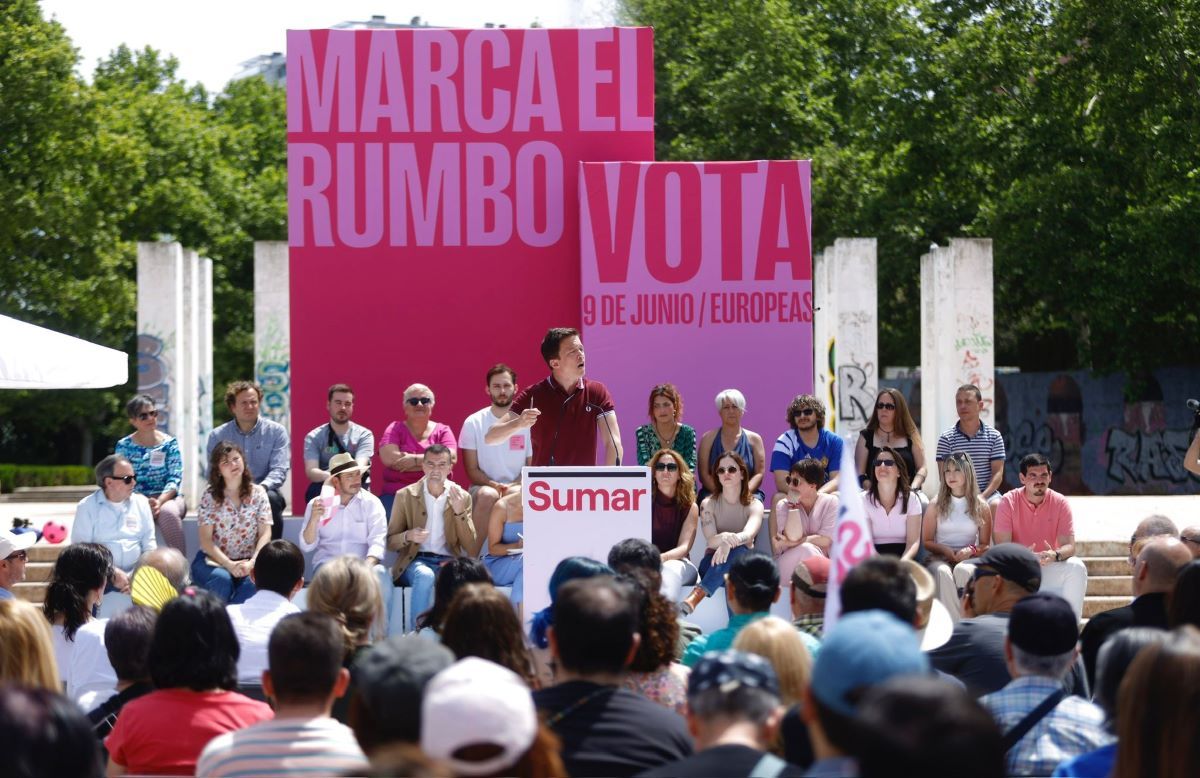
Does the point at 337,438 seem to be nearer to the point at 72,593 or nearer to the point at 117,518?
the point at 117,518

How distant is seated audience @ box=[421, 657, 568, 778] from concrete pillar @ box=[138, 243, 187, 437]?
51.5ft

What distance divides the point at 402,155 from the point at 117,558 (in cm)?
470

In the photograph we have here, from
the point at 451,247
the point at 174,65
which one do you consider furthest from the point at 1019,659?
the point at 174,65

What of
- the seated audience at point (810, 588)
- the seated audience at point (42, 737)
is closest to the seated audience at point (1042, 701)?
the seated audience at point (810, 588)

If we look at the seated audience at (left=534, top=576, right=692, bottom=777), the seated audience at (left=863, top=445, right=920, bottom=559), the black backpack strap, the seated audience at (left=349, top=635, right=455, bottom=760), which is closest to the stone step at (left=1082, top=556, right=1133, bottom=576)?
the seated audience at (left=863, top=445, right=920, bottom=559)

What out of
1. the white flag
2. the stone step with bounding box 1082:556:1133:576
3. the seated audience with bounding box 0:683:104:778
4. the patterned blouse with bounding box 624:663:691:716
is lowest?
the stone step with bounding box 1082:556:1133:576

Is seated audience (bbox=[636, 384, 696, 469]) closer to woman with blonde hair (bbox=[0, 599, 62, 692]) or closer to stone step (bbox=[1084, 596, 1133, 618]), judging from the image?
stone step (bbox=[1084, 596, 1133, 618])

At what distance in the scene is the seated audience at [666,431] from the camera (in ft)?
32.7

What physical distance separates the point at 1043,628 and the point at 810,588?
1.54 meters

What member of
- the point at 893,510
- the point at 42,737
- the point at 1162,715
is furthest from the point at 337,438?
the point at 1162,715

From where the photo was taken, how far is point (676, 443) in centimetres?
1002

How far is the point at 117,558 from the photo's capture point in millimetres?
9211

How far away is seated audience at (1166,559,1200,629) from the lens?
4625 mm

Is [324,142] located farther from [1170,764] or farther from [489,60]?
[1170,764]
